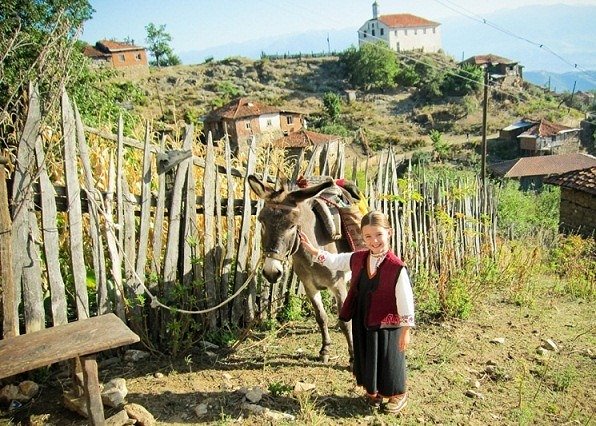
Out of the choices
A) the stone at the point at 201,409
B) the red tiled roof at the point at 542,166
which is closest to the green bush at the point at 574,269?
Result: the stone at the point at 201,409

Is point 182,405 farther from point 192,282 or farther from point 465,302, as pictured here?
point 465,302

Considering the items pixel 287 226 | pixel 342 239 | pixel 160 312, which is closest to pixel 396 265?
pixel 287 226

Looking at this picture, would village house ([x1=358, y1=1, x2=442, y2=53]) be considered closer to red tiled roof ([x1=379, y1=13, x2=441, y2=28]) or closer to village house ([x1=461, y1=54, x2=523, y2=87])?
red tiled roof ([x1=379, y1=13, x2=441, y2=28])

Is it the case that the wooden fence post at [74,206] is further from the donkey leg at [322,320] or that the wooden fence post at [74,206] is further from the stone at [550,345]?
the stone at [550,345]

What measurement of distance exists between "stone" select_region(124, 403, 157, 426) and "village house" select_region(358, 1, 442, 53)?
323ft

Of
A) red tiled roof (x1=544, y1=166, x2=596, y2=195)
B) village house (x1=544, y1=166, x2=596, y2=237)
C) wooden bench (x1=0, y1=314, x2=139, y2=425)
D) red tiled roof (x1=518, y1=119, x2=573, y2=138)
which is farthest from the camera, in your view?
red tiled roof (x1=518, y1=119, x2=573, y2=138)

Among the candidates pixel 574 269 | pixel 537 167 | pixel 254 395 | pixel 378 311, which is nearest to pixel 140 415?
pixel 254 395

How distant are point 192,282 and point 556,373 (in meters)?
3.91

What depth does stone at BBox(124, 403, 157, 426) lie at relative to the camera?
3508mm

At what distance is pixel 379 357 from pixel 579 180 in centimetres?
1212

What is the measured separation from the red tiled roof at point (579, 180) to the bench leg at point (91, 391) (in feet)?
43.6

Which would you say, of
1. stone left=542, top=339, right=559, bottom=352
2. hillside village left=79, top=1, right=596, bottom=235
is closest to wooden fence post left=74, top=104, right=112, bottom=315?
stone left=542, top=339, right=559, bottom=352

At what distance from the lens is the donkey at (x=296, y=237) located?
3.67 meters

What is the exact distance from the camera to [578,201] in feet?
43.4
